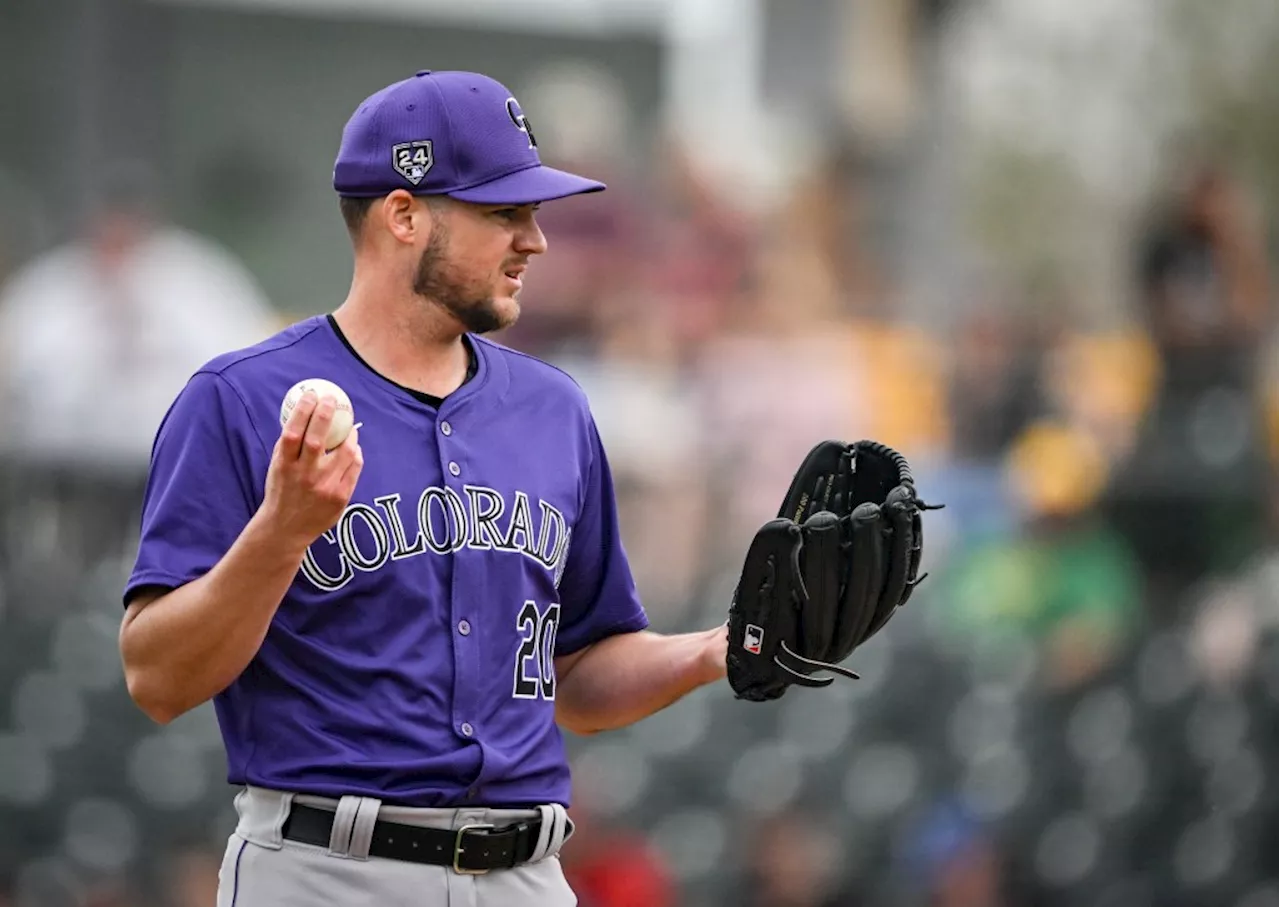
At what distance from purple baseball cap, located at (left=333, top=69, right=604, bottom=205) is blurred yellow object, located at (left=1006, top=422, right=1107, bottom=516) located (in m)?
4.90

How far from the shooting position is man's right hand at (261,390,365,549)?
2.67 m

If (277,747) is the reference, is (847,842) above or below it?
below

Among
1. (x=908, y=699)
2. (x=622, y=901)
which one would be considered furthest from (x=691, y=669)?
(x=908, y=699)

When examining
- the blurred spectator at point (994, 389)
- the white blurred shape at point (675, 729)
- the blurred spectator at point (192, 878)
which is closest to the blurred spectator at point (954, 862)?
the white blurred shape at point (675, 729)

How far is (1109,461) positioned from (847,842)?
66.3 inches

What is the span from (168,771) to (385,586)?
5052 mm

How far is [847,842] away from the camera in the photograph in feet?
24.4

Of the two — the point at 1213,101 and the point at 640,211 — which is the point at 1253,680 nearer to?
the point at 640,211

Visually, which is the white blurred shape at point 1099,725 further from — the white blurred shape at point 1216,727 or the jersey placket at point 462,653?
the jersey placket at point 462,653

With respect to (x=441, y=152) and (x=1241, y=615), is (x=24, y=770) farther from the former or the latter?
(x=441, y=152)

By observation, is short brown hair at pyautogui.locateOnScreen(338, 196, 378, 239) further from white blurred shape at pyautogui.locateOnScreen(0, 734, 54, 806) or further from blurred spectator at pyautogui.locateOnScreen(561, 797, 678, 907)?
white blurred shape at pyautogui.locateOnScreen(0, 734, 54, 806)

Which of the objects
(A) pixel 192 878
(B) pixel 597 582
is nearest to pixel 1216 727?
(A) pixel 192 878

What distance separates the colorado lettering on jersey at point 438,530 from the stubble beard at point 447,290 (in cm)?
26

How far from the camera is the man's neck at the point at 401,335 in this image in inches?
123
